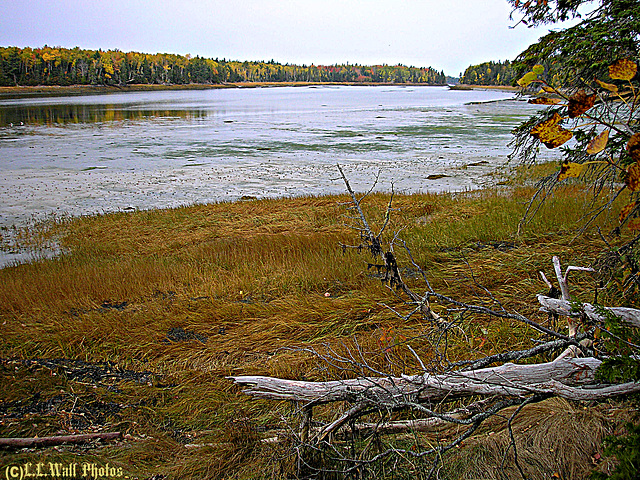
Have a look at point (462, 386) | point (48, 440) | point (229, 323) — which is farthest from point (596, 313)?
point (229, 323)

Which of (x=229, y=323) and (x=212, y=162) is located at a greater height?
(x=212, y=162)

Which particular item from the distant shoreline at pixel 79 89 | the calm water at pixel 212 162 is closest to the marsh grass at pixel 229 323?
the calm water at pixel 212 162

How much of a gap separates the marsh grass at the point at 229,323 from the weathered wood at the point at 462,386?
0.39 m

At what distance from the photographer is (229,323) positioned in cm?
550

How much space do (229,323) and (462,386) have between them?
3.47 meters

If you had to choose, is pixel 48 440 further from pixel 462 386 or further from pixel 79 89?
pixel 79 89

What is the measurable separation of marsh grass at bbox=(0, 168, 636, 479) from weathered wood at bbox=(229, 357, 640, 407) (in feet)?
1.28

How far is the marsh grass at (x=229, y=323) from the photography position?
307 centimetres

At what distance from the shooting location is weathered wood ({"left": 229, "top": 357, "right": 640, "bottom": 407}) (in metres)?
2.31

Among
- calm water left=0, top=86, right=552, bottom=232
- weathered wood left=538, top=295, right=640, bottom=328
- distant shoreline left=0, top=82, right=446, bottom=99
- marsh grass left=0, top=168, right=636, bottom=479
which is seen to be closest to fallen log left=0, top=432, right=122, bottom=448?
marsh grass left=0, top=168, right=636, bottom=479

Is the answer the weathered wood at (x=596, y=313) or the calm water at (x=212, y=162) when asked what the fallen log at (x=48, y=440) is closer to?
the weathered wood at (x=596, y=313)

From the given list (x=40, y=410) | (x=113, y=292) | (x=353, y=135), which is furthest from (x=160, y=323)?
(x=353, y=135)

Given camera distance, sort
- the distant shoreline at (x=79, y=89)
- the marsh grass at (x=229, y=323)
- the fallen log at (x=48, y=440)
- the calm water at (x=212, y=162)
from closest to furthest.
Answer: the marsh grass at (x=229, y=323), the fallen log at (x=48, y=440), the calm water at (x=212, y=162), the distant shoreline at (x=79, y=89)

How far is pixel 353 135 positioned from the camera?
92.9 feet
